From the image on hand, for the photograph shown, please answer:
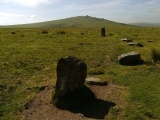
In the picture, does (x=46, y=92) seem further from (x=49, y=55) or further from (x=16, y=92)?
(x=49, y=55)

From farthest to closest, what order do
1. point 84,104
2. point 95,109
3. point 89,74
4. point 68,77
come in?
point 89,74 < point 68,77 < point 84,104 < point 95,109

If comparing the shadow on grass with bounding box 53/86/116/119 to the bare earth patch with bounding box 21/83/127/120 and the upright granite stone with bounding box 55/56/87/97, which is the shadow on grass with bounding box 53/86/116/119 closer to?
the bare earth patch with bounding box 21/83/127/120

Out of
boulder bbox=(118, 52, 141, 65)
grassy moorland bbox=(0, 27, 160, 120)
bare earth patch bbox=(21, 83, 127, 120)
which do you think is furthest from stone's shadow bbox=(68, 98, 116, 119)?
boulder bbox=(118, 52, 141, 65)

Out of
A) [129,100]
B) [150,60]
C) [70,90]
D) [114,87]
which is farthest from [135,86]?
[150,60]

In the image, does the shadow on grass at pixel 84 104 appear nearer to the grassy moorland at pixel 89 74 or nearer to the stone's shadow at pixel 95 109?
the stone's shadow at pixel 95 109

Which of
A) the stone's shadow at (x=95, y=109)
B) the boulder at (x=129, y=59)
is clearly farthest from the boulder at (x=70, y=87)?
the boulder at (x=129, y=59)

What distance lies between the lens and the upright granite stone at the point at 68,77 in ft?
44.0

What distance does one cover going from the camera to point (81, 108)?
1302 centimetres

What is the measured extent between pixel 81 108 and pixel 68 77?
1.80 metres

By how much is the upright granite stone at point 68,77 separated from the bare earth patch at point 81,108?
1022 mm

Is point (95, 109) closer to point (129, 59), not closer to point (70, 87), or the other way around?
point (70, 87)

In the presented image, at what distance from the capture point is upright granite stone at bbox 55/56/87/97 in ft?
44.0

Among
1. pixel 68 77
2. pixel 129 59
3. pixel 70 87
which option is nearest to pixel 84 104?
pixel 70 87

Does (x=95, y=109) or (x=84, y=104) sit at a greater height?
(x=84, y=104)
